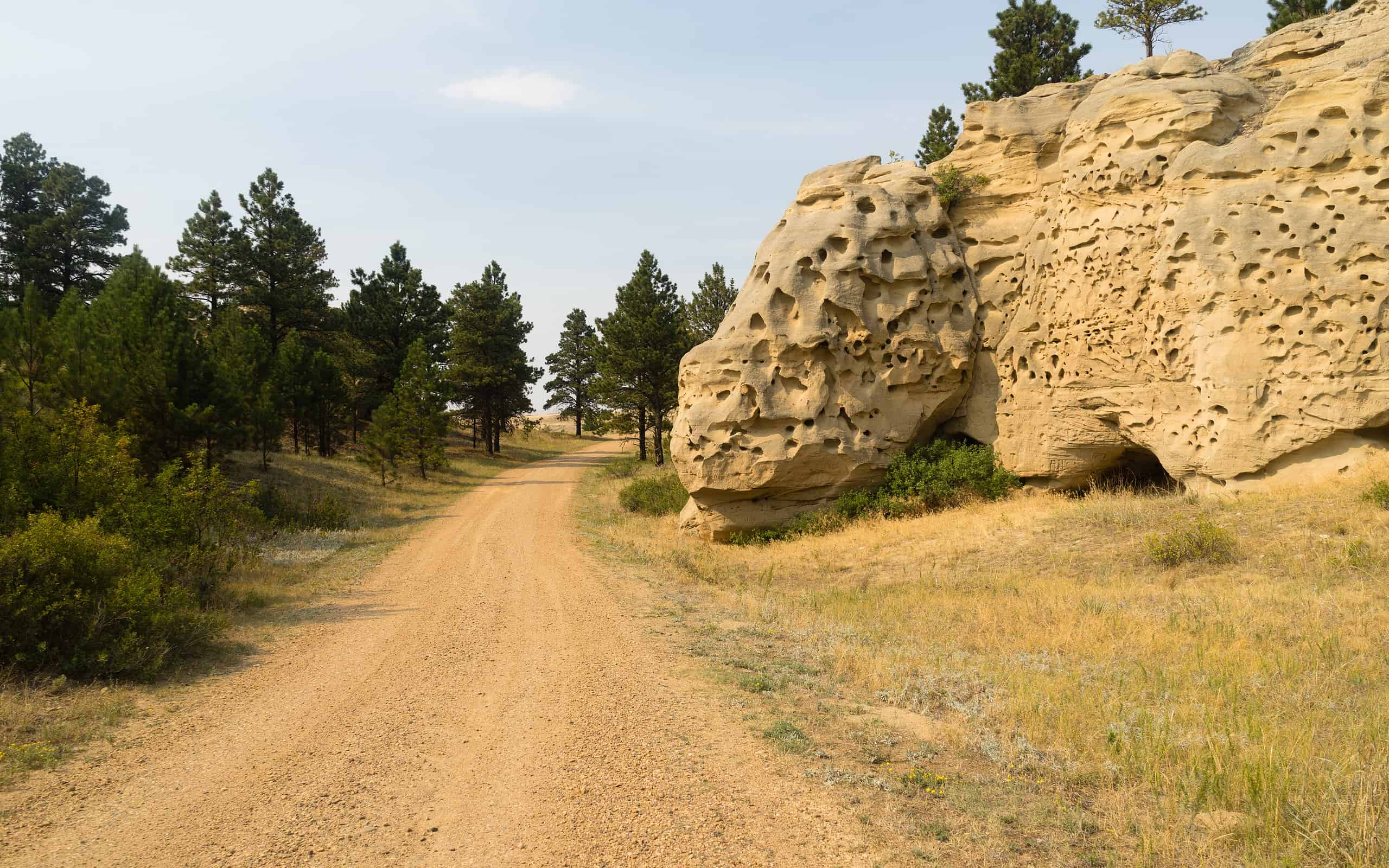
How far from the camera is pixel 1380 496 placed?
484 inches

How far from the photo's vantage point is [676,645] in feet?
32.3

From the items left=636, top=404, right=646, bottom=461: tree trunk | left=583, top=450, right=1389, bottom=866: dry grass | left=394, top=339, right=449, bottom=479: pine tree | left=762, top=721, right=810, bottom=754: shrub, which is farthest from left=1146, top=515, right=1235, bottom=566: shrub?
left=636, top=404, right=646, bottom=461: tree trunk

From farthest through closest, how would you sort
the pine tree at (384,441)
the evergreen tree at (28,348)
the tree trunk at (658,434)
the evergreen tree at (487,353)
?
the evergreen tree at (487,353) < the tree trunk at (658,434) < the pine tree at (384,441) < the evergreen tree at (28,348)

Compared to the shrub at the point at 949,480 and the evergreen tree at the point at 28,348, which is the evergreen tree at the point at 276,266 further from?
the shrub at the point at 949,480

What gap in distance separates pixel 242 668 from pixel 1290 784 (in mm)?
9815

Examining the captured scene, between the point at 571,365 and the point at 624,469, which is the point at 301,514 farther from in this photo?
the point at 571,365

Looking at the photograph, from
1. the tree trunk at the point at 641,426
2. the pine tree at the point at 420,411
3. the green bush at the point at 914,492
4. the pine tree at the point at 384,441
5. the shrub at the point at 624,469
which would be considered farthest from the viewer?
the tree trunk at the point at 641,426

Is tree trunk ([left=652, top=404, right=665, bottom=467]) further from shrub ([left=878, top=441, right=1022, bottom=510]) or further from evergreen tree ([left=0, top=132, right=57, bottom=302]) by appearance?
evergreen tree ([left=0, top=132, right=57, bottom=302])

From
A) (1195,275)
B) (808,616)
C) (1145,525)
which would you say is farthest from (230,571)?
(1195,275)

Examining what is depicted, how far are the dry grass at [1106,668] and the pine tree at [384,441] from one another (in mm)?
18615

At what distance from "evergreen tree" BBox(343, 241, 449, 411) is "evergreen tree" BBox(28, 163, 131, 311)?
35.4ft

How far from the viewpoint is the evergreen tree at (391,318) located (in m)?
41.2

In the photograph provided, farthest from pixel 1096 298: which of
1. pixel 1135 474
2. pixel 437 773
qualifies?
pixel 437 773

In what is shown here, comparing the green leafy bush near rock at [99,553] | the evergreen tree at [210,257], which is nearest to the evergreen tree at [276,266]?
the evergreen tree at [210,257]
